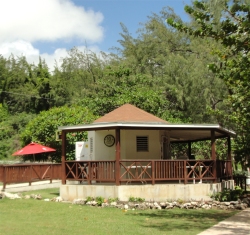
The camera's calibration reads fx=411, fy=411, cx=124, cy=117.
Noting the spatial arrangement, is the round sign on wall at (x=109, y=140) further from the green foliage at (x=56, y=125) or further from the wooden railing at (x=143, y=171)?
the green foliage at (x=56, y=125)

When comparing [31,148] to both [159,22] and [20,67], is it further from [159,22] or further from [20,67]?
[20,67]

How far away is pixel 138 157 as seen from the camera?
18.3 meters

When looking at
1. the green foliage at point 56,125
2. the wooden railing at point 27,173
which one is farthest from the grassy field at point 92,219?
the green foliage at point 56,125

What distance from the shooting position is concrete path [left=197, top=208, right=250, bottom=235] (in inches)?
402

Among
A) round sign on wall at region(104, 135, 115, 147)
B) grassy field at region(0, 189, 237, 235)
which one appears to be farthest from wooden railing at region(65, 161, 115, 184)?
round sign on wall at region(104, 135, 115, 147)

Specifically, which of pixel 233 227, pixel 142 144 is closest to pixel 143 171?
pixel 142 144

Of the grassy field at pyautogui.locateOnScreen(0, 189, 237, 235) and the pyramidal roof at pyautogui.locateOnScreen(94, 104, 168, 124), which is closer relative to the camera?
the grassy field at pyautogui.locateOnScreen(0, 189, 237, 235)

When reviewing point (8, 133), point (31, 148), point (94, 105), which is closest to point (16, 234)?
point (31, 148)

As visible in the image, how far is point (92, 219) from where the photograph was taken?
12.2 metres

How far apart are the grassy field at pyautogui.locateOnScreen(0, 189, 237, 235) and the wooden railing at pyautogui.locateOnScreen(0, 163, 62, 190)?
14.5 ft

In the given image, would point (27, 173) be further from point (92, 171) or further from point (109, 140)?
point (92, 171)

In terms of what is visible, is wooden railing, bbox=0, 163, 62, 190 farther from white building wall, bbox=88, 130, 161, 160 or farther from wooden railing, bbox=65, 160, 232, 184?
white building wall, bbox=88, 130, 161, 160

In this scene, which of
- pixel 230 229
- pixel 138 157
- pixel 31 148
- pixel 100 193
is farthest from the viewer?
pixel 31 148

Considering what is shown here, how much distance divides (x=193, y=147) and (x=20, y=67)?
3494 centimetres
